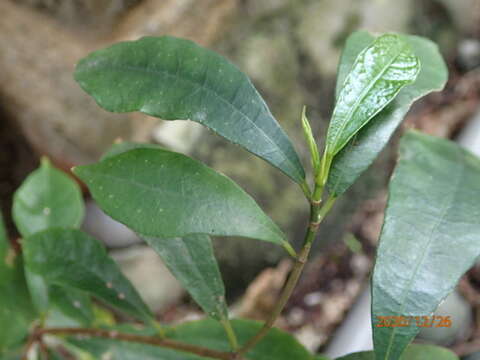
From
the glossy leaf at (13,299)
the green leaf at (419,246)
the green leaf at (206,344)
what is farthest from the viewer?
the glossy leaf at (13,299)

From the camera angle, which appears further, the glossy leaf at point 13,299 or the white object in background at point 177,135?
the white object in background at point 177,135

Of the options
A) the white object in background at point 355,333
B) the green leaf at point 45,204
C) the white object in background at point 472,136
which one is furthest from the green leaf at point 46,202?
the white object in background at point 472,136

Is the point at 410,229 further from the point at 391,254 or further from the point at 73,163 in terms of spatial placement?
the point at 73,163

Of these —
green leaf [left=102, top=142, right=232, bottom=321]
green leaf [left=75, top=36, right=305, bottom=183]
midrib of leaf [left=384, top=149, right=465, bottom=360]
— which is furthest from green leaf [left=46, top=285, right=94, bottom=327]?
midrib of leaf [left=384, top=149, right=465, bottom=360]

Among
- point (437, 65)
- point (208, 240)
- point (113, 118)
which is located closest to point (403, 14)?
point (113, 118)

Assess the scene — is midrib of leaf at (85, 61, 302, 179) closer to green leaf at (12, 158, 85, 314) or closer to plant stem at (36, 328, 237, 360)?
plant stem at (36, 328, 237, 360)

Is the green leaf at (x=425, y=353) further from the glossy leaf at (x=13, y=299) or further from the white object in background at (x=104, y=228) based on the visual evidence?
the white object in background at (x=104, y=228)

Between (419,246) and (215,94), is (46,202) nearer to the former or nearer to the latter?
(215,94)
